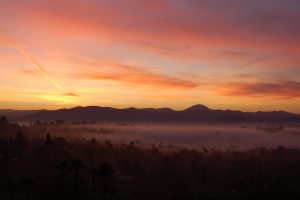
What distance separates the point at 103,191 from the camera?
199 meters

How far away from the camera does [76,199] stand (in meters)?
197

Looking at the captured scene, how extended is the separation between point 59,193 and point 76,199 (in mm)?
7928

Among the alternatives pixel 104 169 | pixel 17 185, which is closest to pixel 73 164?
pixel 104 169

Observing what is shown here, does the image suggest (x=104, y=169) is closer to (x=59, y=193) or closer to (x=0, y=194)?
(x=59, y=193)

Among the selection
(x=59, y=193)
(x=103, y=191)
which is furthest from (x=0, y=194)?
(x=103, y=191)

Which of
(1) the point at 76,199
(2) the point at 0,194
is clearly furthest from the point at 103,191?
(2) the point at 0,194

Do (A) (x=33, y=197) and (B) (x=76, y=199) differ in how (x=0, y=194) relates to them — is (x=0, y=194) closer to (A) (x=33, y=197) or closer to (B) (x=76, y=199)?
(A) (x=33, y=197)

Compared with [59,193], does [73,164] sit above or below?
above

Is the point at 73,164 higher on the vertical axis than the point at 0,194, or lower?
higher

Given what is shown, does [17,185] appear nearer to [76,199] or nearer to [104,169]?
[76,199]

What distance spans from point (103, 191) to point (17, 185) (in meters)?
36.9

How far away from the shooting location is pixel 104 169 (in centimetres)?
19288

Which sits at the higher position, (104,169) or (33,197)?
(104,169)

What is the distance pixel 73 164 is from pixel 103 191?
18066 mm
